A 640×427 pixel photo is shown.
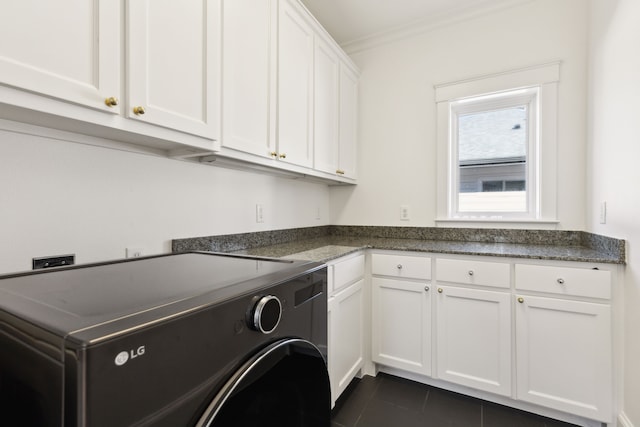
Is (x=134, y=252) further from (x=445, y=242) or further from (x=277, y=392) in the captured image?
(x=445, y=242)

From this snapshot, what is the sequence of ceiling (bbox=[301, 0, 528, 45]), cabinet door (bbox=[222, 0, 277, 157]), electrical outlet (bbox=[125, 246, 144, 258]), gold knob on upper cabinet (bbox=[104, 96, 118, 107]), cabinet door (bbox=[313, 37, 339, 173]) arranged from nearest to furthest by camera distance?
gold knob on upper cabinet (bbox=[104, 96, 118, 107]) → electrical outlet (bbox=[125, 246, 144, 258]) → cabinet door (bbox=[222, 0, 277, 157]) → cabinet door (bbox=[313, 37, 339, 173]) → ceiling (bbox=[301, 0, 528, 45])

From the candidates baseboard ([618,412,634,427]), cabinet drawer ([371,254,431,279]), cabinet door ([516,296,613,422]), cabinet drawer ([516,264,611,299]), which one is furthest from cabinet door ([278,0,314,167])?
baseboard ([618,412,634,427])

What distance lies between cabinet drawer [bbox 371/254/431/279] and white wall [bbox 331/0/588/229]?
58cm

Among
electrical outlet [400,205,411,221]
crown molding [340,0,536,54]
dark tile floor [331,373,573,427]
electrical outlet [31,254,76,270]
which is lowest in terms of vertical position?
dark tile floor [331,373,573,427]

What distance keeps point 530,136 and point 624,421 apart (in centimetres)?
167

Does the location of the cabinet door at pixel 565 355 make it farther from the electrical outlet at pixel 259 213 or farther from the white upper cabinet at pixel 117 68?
the white upper cabinet at pixel 117 68

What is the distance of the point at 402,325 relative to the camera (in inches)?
77.9

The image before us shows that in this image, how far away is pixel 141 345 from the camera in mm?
417

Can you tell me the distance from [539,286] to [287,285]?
1541 millimetres

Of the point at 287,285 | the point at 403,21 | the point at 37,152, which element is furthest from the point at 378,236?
the point at 37,152

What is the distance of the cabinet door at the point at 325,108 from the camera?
204 cm

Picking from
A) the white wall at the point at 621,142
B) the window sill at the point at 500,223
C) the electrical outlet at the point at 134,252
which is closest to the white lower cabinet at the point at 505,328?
the white wall at the point at 621,142

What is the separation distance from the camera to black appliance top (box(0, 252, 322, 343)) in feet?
1.40

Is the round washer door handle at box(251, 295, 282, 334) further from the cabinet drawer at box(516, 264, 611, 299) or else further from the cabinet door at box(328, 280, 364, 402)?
the cabinet drawer at box(516, 264, 611, 299)
